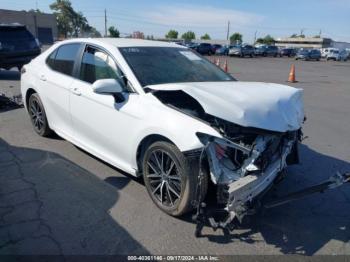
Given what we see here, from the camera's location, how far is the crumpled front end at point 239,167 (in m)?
3.23

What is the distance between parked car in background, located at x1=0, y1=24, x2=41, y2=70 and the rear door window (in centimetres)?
842

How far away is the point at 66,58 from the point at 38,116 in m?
1.29

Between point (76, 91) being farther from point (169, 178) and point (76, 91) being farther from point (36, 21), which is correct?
point (36, 21)

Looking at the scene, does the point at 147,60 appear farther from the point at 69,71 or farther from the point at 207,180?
the point at 207,180

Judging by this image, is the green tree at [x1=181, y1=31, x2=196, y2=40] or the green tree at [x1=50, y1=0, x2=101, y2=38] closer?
the green tree at [x1=50, y1=0, x2=101, y2=38]

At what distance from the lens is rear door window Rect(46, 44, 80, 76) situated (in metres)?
5.12

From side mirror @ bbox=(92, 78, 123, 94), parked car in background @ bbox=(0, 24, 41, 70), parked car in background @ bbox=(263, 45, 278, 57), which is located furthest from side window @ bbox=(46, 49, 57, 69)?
parked car in background @ bbox=(263, 45, 278, 57)

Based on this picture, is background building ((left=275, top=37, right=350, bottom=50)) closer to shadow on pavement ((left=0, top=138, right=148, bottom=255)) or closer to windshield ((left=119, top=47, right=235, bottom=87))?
windshield ((left=119, top=47, right=235, bottom=87))

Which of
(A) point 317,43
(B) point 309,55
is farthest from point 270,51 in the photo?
(A) point 317,43

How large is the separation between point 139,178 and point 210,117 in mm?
1485

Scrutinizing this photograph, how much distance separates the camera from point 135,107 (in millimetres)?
3932

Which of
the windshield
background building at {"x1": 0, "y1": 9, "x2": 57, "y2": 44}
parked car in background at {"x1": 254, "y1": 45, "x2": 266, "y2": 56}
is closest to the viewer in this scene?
the windshield

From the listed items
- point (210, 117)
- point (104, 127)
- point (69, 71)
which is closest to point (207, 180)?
point (210, 117)

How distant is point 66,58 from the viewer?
532 centimetres
